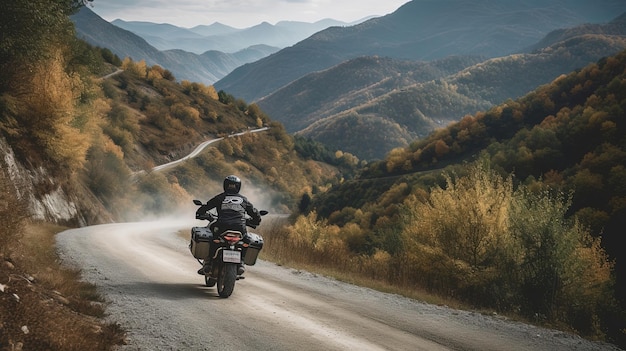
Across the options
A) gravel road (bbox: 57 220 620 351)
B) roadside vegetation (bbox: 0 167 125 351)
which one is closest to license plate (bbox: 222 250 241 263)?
gravel road (bbox: 57 220 620 351)

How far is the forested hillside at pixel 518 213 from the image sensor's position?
37.5 feet

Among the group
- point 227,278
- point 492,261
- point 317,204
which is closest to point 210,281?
point 227,278

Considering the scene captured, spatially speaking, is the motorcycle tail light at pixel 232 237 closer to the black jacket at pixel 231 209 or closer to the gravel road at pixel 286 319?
the black jacket at pixel 231 209

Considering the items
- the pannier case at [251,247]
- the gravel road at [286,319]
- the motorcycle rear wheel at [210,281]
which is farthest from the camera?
the motorcycle rear wheel at [210,281]

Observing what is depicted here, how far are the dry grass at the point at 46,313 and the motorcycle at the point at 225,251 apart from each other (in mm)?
2109

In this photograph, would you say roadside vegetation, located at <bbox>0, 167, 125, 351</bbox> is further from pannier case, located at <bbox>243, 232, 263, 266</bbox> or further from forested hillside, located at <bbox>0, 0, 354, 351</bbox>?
pannier case, located at <bbox>243, 232, 263, 266</bbox>

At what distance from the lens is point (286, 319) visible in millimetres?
8125

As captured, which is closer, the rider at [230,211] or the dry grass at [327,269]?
the rider at [230,211]

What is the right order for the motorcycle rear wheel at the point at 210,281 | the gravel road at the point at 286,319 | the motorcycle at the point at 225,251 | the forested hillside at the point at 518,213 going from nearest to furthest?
the gravel road at the point at 286,319 → the motorcycle at the point at 225,251 → the motorcycle rear wheel at the point at 210,281 → the forested hillside at the point at 518,213

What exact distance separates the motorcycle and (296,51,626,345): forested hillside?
5.15 m

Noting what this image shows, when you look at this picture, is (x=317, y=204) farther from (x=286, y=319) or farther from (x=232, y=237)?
(x=286, y=319)

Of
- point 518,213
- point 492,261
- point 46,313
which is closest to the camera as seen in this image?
point 46,313

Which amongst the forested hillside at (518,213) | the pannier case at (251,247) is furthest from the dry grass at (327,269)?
the pannier case at (251,247)

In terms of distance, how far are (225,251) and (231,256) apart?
17cm
